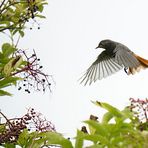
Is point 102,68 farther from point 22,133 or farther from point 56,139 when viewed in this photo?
point 56,139

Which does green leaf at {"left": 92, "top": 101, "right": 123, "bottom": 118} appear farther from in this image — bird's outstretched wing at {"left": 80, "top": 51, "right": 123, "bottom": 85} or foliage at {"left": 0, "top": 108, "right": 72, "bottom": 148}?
bird's outstretched wing at {"left": 80, "top": 51, "right": 123, "bottom": 85}

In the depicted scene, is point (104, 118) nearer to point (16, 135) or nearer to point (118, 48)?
point (16, 135)

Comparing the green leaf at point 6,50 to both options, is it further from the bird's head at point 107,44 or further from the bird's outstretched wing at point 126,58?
the bird's head at point 107,44

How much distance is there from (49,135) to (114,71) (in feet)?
15.2

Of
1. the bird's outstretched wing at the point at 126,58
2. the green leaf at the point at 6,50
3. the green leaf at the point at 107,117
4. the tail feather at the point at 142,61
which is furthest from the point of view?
the tail feather at the point at 142,61

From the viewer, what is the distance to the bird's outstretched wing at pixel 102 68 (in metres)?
5.87

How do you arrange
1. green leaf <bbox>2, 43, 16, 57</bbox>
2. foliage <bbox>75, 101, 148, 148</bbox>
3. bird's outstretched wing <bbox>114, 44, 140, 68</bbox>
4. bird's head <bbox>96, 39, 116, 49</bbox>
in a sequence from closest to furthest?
1. foliage <bbox>75, 101, 148, 148</bbox>
2. green leaf <bbox>2, 43, 16, 57</bbox>
3. bird's outstretched wing <bbox>114, 44, 140, 68</bbox>
4. bird's head <bbox>96, 39, 116, 49</bbox>

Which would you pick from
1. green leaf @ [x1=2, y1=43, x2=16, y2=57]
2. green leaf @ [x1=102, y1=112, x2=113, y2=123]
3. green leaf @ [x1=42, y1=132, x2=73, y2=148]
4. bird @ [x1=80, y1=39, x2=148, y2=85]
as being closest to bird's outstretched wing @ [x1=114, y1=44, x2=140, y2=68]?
bird @ [x1=80, y1=39, x2=148, y2=85]

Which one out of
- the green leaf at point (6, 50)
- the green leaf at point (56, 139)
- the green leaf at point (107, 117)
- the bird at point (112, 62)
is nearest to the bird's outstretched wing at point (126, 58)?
the bird at point (112, 62)

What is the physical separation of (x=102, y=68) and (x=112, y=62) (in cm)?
17

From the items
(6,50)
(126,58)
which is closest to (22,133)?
(6,50)

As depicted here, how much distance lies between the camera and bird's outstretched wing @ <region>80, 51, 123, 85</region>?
5.87 metres

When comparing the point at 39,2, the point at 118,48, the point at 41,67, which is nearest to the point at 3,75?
the point at 41,67

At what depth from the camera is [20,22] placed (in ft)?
11.6
